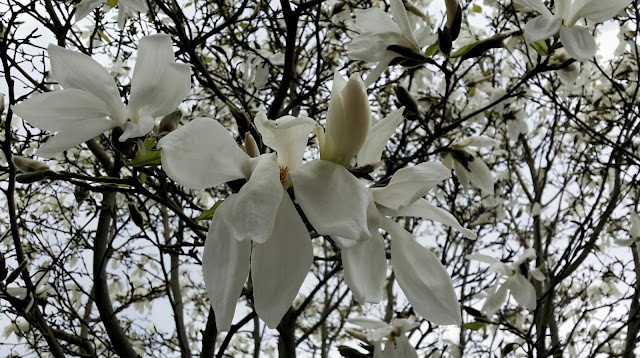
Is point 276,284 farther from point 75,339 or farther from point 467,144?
point 75,339

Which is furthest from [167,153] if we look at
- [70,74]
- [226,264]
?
[70,74]

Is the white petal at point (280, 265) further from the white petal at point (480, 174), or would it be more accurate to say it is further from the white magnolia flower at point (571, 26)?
the white petal at point (480, 174)

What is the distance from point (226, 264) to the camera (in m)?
0.43

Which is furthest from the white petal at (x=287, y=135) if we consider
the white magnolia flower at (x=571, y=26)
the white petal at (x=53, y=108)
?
the white magnolia flower at (x=571, y=26)

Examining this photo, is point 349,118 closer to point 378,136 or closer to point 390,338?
point 378,136

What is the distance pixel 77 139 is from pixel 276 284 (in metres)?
0.27

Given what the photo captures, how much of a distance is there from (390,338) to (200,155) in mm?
945

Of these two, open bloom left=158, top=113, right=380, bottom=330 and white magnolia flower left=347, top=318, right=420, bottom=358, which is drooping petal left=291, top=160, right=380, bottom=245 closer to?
open bloom left=158, top=113, right=380, bottom=330

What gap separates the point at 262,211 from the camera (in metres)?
0.40

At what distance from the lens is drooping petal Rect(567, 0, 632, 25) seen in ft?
2.76

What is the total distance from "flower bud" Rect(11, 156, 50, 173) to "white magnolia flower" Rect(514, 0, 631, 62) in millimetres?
812

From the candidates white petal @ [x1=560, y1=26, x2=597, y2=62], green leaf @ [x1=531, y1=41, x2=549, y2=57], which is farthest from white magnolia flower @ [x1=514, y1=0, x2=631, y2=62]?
green leaf @ [x1=531, y1=41, x2=549, y2=57]

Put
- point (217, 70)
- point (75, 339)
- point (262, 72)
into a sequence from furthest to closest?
point (217, 70)
point (262, 72)
point (75, 339)

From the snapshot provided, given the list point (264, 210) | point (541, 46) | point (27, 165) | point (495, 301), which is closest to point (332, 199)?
point (264, 210)
